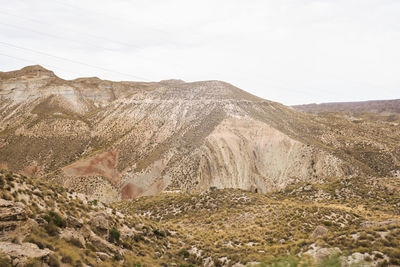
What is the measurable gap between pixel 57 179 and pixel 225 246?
47964 millimetres

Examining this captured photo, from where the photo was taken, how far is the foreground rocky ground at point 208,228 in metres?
11.6

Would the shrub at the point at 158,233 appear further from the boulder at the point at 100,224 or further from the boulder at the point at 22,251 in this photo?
the boulder at the point at 22,251

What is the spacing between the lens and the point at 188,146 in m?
60.4

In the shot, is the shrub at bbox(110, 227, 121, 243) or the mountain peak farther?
the mountain peak

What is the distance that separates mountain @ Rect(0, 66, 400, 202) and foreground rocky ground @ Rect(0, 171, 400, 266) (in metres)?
13.6

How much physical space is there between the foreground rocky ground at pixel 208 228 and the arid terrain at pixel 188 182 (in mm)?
108

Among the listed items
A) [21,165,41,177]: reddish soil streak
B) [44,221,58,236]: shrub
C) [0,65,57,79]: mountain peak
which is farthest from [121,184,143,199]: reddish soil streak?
[0,65,57,79]: mountain peak

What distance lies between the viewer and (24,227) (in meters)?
12.4

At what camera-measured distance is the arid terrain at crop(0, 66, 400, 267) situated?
→ 1451 centimetres

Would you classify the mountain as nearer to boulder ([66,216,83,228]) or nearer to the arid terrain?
the arid terrain

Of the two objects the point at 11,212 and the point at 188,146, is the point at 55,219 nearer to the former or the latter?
the point at 11,212

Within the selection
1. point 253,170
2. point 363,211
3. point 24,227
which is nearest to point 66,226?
point 24,227

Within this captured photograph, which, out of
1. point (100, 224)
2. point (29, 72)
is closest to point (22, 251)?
point (100, 224)

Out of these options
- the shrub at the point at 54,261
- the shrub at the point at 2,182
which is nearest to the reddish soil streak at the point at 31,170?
the shrub at the point at 2,182
